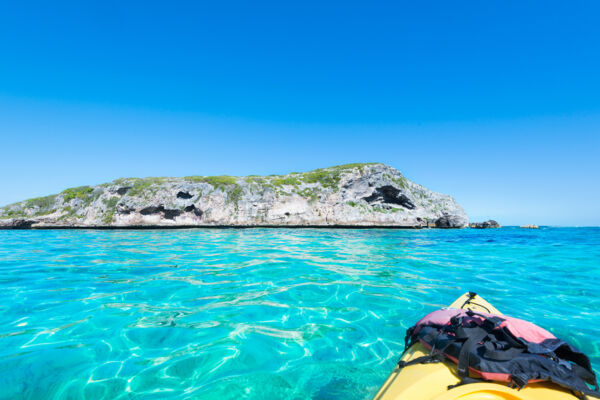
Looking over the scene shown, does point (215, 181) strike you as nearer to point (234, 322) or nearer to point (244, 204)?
point (244, 204)

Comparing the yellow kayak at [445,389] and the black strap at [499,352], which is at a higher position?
the black strap at [499,352]

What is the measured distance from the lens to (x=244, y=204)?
4909cm

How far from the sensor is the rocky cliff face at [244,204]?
156 feet

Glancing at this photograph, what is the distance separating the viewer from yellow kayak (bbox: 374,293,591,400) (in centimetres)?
221

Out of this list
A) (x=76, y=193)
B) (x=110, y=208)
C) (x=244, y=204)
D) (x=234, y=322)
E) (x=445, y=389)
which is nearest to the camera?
(x=445, y=389)

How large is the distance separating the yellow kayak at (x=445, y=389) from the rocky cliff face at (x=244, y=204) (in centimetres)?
4505

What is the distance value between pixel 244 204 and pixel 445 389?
48.2 m

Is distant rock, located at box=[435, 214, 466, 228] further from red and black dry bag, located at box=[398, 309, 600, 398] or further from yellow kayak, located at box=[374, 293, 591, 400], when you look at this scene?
yellow kayak, located at box=[374, 293, 591, 400]

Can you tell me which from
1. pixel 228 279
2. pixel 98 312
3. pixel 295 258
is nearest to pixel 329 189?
pixel 295 258

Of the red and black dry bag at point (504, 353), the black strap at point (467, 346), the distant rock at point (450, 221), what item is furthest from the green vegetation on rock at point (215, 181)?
the black strap at point (467, 346)

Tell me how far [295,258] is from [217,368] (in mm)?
9009

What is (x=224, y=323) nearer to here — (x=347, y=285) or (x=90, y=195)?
(x=347, y=285)

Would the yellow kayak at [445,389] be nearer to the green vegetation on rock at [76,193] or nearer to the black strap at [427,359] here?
the black strap at [427,359]

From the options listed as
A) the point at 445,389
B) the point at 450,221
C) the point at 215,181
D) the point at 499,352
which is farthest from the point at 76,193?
the point at 450,221
